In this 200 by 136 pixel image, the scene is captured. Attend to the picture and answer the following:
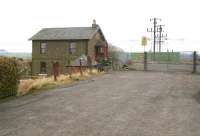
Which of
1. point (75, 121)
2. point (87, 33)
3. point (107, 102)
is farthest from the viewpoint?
point (87, 33)

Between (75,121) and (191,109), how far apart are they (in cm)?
417

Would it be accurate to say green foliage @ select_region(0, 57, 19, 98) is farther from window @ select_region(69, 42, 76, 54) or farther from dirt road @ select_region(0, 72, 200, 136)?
window @ select_region(69, 42, 76, 54)

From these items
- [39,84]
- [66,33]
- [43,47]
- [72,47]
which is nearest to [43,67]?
[43,47]

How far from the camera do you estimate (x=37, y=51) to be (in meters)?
44.4

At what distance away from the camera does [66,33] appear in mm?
43156

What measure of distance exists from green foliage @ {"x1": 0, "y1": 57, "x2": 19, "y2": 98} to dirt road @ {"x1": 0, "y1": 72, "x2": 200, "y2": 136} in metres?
1.07

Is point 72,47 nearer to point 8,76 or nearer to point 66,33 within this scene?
point 66,33

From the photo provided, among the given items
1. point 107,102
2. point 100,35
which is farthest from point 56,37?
point 107,102

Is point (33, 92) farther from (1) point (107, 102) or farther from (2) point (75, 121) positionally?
(2) point (75, 121)

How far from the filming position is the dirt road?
7699mm

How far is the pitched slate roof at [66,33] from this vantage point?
41156mm

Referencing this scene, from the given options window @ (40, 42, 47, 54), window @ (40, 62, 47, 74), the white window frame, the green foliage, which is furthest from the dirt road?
window @ (40, 62, 47, 74)

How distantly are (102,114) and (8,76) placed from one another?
5463mm

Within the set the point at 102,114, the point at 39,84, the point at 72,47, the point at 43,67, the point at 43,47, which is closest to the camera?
the point at 102,114
